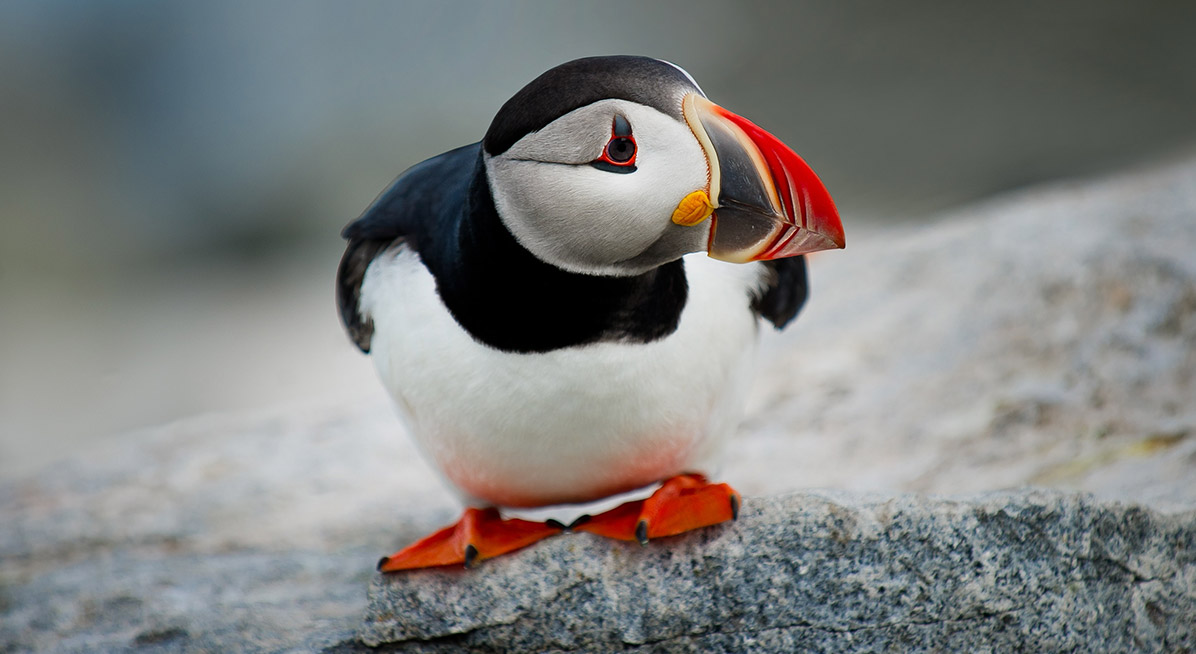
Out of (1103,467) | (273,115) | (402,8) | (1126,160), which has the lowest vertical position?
(1103,467)

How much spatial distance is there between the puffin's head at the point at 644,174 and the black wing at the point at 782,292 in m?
0.60

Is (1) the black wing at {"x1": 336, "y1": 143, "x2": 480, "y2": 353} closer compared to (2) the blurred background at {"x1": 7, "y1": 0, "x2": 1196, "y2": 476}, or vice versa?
(1) the black wing at {"x1": 336, "y1": 143, "x2": 480, "y2": 353}

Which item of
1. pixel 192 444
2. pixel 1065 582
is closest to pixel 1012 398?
pixel 1065 582

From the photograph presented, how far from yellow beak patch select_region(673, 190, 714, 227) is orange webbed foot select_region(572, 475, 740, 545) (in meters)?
0.62

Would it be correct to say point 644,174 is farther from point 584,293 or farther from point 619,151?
point 584,293

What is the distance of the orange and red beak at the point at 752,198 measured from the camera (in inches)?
73.2

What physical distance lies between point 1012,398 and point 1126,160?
4.57 meters

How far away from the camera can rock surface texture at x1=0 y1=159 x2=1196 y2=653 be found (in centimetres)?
210

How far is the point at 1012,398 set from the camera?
3326 mm

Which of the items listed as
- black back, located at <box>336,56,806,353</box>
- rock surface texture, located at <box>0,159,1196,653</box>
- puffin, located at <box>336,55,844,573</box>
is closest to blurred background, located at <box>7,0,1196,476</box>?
rock surface texture, located at <box>0,159,1196,653</box>

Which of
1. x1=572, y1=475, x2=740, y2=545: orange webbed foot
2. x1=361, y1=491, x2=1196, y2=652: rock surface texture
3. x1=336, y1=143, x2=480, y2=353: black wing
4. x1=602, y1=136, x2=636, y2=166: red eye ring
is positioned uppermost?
x1=336, y1=143, x2=480, y2=353: black wing

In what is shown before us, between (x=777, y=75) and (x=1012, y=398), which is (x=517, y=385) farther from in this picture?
(x=777, y=75)

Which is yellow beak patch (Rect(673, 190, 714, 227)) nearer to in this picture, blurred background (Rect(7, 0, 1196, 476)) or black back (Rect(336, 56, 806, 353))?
black back (Rect(336, 56, 806, 353))

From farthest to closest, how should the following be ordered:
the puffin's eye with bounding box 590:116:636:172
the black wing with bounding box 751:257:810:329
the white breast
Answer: the black wing with bounding box 751:257:810:329, the white breast, the puffin's eye with bounding box 590:116:636:172
